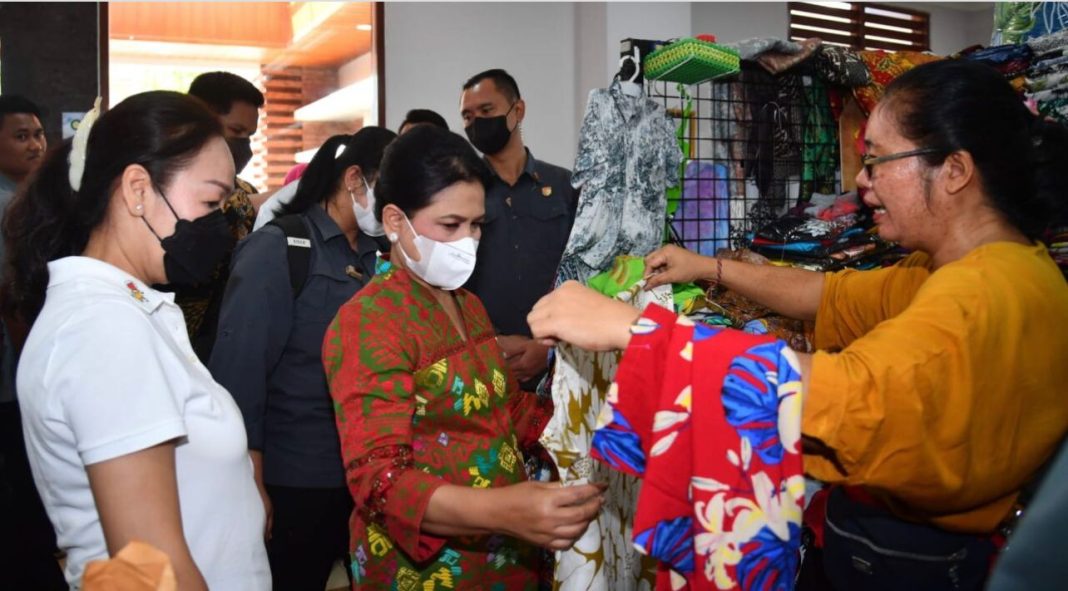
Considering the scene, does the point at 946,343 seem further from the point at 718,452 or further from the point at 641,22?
the point at 641,22

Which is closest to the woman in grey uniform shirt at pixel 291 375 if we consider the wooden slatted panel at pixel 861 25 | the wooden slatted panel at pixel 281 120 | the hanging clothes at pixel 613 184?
the hanging clothes at pixel 613 184

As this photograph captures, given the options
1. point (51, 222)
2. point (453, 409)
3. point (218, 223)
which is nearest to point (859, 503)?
point (453, 409)

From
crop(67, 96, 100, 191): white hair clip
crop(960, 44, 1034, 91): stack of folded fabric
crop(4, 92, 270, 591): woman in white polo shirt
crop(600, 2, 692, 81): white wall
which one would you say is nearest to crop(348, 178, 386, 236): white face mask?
crop(4, 92, 270, 591): woman in white polo shirt

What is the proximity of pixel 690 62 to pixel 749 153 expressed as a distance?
0.60 metres

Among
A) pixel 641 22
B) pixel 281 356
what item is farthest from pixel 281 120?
pixel 281 356

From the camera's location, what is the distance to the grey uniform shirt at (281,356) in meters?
2.15

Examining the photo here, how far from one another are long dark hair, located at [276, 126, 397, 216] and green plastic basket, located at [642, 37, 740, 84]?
2.73ft

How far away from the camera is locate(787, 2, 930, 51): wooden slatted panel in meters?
7.18

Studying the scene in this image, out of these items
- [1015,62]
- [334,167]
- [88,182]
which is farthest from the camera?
[334,167]

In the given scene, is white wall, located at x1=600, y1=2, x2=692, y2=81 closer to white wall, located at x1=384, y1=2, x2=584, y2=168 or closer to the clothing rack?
white wall, located at x1=384, y1=2, x2=584, y2=168

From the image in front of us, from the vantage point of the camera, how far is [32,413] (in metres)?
1.21

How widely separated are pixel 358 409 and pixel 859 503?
3.26 ft

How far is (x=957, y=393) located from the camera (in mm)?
1239

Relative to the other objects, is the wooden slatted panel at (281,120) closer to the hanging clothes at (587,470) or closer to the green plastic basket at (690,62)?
the green plastic basket at (690,62)
